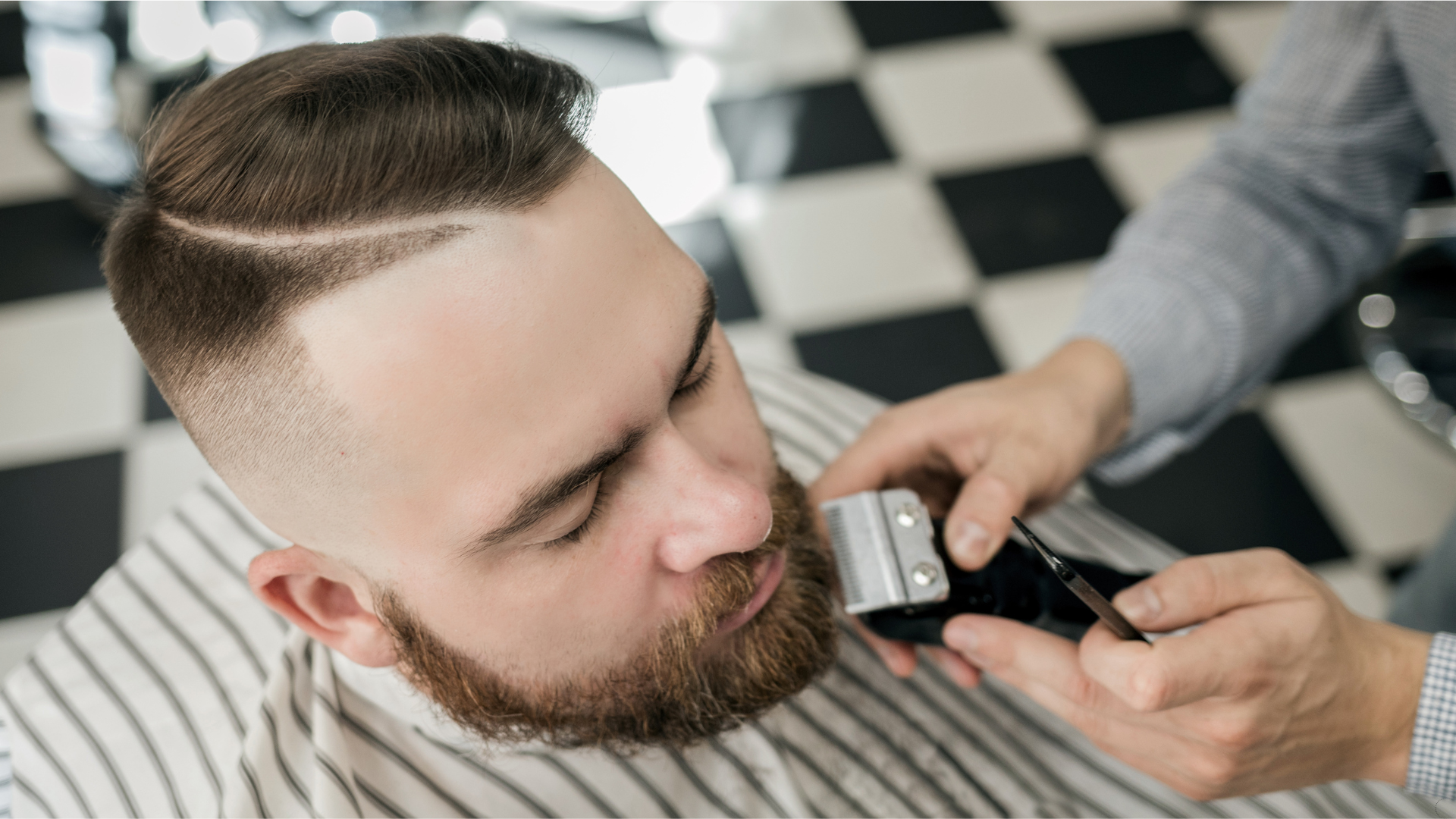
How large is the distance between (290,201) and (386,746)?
0.66m

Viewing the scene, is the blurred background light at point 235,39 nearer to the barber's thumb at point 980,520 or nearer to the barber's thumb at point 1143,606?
the barber's thumb at point 980,520

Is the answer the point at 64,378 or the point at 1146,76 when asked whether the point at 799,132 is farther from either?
the point at 64,378

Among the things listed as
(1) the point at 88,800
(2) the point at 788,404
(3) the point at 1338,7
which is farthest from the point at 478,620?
(3) the point at 1338,7

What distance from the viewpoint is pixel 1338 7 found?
51.9 inches

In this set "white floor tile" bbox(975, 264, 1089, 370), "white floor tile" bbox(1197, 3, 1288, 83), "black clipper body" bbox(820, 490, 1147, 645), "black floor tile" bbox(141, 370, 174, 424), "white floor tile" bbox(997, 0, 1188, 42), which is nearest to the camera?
"black clipper body" bbox(820, 490, 1147, 645)

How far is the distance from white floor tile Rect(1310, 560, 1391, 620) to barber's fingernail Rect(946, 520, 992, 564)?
1.46 m

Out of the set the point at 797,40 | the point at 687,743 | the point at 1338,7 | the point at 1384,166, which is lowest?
the point at 687,743

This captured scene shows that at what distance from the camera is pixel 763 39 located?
314 centimetres

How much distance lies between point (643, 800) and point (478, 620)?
Answer: 1.28 ft

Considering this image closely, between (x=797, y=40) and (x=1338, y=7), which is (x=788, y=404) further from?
(x=797, y=40)

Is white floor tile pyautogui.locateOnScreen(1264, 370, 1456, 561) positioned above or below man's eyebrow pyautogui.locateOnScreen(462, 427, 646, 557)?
below

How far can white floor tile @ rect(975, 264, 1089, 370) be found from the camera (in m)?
2.56

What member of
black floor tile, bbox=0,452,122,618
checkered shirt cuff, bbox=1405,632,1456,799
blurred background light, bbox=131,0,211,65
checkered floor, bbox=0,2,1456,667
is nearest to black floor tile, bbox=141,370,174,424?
checkered floor, bbox=0,2,1456,667

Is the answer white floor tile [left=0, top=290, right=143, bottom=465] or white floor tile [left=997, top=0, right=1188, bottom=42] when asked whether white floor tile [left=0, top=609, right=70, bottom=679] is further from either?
white floor tile [left=997, top=0, right=1188, bottom=42]
